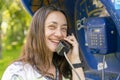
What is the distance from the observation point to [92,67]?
3.06m

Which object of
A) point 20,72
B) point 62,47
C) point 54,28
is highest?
point 54,28

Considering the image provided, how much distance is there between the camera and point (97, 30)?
2258 mm

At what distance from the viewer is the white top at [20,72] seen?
6.50 ft

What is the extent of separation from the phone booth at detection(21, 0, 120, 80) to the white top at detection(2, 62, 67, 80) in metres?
0.49

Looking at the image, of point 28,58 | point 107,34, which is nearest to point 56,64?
point 28,58

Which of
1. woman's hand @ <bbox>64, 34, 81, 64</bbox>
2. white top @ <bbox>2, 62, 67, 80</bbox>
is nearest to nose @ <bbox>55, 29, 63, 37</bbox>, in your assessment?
woman's hand @ <bbox>64, 34, 81, 64</bbox>

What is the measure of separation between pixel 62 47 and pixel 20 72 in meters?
0.33

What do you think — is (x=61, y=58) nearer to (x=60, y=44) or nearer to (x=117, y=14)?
(x=60, y=44)

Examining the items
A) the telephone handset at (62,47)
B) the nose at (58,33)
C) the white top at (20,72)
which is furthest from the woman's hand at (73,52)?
the white top at (20,72)

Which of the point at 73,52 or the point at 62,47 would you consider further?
the point at 73,52

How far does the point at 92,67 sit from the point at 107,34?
35.0 inches

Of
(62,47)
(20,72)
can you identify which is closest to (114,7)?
(62,47)

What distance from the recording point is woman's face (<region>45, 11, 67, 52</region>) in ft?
6.88

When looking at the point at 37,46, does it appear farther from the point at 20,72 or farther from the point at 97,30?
the point at 97,30
